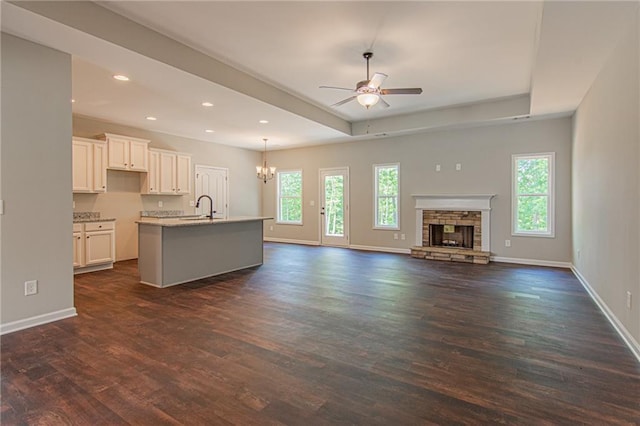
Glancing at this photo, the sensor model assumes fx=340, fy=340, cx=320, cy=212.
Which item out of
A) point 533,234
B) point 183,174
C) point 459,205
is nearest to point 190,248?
point 183,174

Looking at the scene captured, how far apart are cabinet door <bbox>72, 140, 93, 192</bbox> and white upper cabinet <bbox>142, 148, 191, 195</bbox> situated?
3.77 feet

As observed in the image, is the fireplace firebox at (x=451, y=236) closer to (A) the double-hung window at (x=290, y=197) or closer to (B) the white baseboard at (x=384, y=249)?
(B) the white baseboard at (x=384, y=249)

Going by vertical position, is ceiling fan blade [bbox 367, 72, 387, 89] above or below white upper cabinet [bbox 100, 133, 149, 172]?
above

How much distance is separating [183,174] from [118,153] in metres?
1.47

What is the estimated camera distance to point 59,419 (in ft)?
6.14

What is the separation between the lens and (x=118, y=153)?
20.8 ft

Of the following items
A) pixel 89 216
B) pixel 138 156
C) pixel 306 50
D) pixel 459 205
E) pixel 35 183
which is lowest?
pixel 89 216

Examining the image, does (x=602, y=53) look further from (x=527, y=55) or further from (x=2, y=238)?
(x=2, y=238)

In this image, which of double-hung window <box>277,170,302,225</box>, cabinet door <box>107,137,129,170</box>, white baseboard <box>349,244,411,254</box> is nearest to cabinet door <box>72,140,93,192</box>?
cabinet door <box>107,137,129,170</box>

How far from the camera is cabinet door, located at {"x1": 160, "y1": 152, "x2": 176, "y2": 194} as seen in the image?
7180 millimetres

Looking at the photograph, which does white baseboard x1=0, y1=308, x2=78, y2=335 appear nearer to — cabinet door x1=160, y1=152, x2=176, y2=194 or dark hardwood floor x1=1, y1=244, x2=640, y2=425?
dark hardwood floor x1=1, y1=244, x2=640, y2=425

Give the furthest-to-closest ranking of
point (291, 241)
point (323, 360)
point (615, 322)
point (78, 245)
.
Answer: point (291, 241) < point (78, 245) < point (615, 322) < point (323, 360)

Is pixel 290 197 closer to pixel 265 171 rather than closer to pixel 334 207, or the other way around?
pixel 334 207

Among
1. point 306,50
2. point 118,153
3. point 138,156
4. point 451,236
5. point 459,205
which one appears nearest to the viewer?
point 306,50
